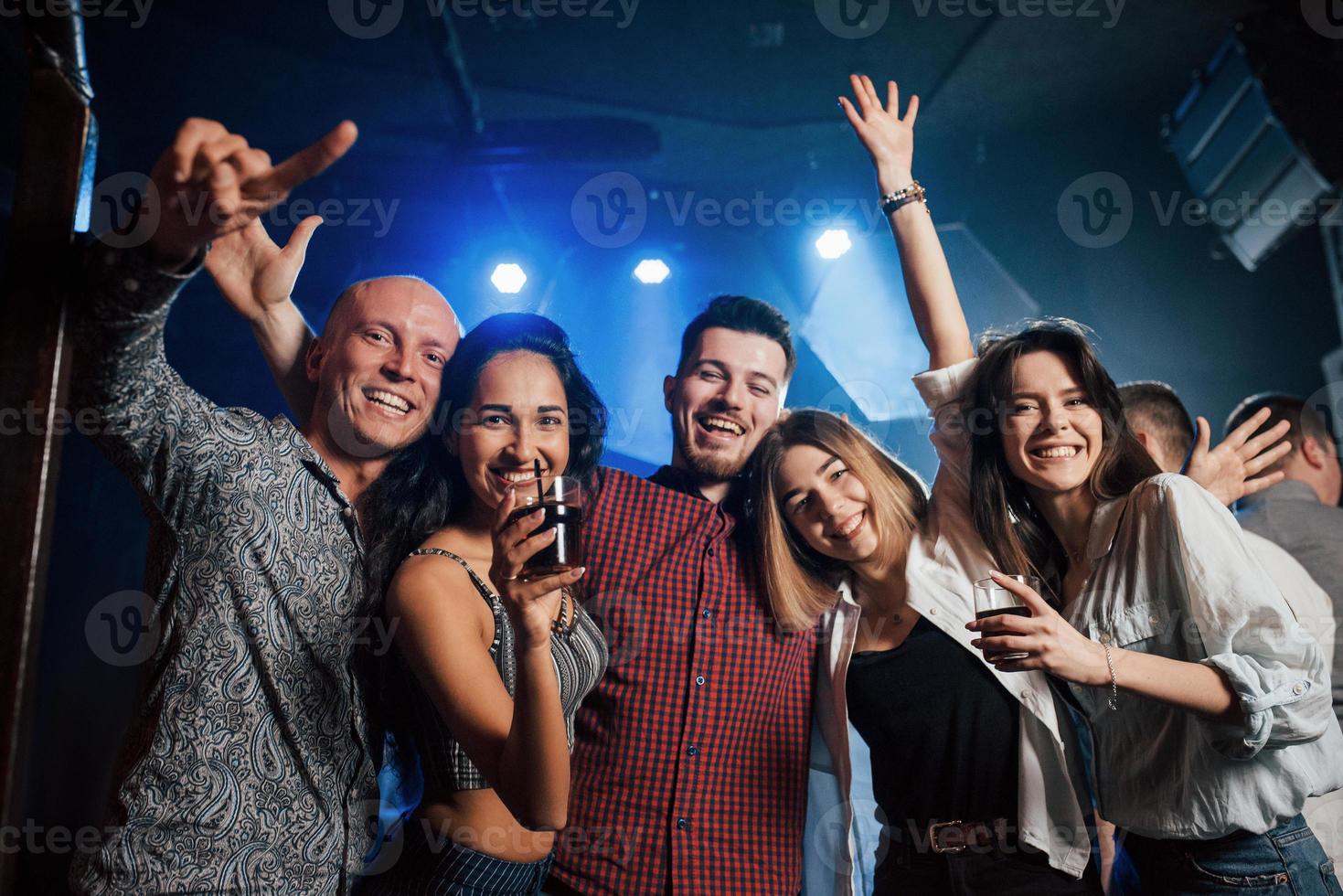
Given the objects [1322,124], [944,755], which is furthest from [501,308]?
[1322,124]

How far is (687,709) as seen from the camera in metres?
2.01

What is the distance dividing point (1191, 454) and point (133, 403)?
7.92 ft

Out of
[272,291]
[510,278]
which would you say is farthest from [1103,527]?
[510,278]

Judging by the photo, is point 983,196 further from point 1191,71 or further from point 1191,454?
point 1191,454

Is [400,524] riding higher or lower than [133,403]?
lower

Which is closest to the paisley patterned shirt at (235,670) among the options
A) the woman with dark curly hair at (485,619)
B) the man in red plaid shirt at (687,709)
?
the woman with dark curly hair at (485,619)

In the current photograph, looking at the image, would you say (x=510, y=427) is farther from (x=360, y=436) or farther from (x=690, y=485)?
(x=690, y=485)

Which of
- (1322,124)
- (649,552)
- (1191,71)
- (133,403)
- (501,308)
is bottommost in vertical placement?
(649,552)

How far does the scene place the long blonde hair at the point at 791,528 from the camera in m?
2.12

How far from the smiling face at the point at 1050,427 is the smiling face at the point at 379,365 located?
4.47ft

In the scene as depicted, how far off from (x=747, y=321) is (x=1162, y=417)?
4.82 feet

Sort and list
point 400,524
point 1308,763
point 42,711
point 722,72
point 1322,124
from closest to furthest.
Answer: point 1308,763 → point 400,524 → point 1322,124 → point 42,711 → point 722,72

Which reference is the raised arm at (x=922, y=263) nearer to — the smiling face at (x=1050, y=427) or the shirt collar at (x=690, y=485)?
the smiling face at (x=1050, y=427)

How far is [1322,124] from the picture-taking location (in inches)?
143
